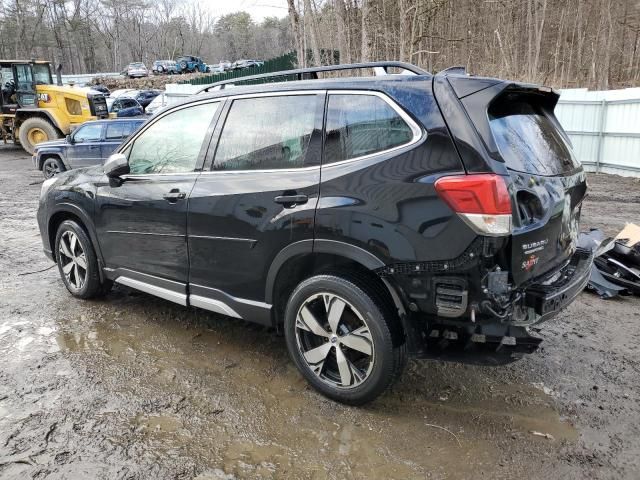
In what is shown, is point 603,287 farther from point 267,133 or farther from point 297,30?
point 297,30

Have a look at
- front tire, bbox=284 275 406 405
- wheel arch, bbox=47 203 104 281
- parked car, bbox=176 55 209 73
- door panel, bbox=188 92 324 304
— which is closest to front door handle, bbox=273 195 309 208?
door panel, bbox=188 92 324 304

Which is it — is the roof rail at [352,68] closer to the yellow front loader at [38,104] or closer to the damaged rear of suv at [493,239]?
the damaged rear of suv at [493,239]

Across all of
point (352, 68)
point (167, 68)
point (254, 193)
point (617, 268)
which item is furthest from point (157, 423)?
point (167, 68)

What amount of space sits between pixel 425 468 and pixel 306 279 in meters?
1.27

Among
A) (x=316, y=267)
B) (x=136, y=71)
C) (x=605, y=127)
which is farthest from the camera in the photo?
(x=136, y=71)

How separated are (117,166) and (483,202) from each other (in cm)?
299

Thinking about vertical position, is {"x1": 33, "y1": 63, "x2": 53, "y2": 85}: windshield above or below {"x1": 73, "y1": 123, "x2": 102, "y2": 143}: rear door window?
above

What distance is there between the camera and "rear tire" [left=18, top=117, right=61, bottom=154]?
17797mm

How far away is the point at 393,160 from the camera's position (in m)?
2.76

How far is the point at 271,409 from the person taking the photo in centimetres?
308

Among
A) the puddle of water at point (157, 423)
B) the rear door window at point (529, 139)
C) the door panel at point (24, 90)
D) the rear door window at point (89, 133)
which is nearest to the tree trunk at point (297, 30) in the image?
the rear door window at point (89, 133)

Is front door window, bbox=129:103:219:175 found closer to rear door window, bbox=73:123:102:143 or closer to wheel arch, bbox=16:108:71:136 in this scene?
rear door window, bbox=73:123:102:143

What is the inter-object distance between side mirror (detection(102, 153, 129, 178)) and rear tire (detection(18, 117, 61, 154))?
16.1 m

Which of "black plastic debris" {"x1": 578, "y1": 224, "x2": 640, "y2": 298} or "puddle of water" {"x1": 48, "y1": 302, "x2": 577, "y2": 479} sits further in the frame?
"black plastic debris" {"x1": 578, "y1": 224, "x2": 640, "y2": 298}
